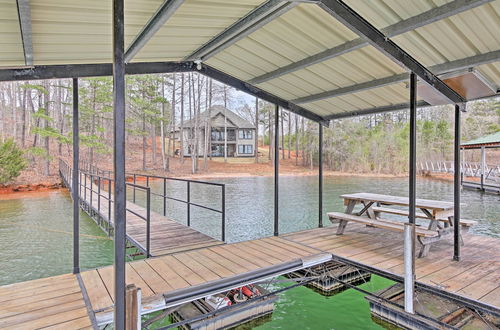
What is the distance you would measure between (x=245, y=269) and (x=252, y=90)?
2.49 meters

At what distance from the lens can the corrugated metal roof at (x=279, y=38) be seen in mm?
2227

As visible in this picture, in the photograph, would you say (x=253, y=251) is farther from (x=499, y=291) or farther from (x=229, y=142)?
(x=229, y=142)

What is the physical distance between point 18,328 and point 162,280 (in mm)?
1198

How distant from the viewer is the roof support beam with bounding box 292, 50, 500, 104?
299 centimetres

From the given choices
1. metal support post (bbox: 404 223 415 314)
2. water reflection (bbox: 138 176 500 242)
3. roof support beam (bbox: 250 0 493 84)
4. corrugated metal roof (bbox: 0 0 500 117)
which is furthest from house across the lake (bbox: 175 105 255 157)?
metal support post (bbox: 404 223 415 314)

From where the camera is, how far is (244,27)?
2725 mm

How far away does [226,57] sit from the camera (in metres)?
3.58

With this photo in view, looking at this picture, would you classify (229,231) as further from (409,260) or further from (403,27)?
(403,27)

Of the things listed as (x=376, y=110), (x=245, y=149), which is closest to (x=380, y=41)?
(x=376, y=110)

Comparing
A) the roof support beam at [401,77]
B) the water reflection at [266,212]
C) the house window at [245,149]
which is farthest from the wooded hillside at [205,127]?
the roof support beam at [401,77]

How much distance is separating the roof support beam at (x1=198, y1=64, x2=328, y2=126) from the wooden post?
107 inches

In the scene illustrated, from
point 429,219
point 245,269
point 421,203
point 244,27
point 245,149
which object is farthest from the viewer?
point 245,149

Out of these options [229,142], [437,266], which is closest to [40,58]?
[437,266]

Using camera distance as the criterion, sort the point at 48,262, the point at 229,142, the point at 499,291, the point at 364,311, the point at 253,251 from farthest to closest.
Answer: the point at 229,142
the point at 48,262
the point at 253,251
the point at 364,311
the point at 499,291
